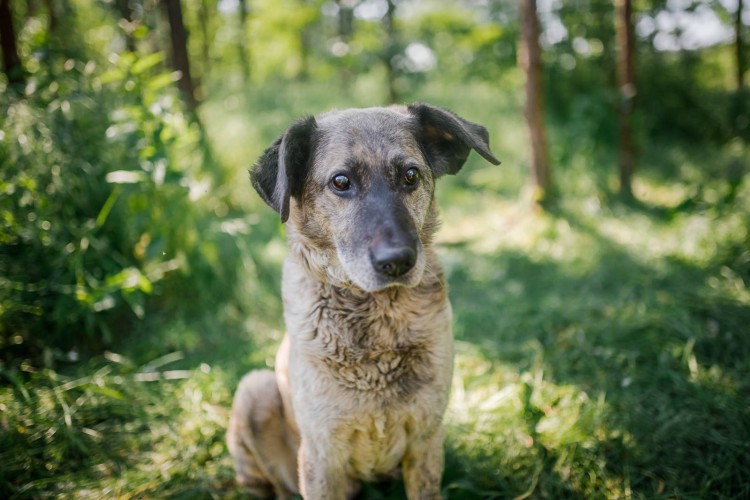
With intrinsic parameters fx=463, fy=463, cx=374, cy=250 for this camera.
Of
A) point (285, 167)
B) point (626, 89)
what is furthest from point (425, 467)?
point (626, 89)

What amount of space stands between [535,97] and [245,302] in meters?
4.69

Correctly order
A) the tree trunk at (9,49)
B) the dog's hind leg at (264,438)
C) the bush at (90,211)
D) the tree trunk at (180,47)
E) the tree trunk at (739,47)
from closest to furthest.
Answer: the dog's hind leg at (264,438) < the bush at (90,211) < the tree trunk at (9,49) < the tree trunk at (180,47) < the tree trunk at (739,47)

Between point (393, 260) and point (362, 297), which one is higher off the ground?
point (393, 260)

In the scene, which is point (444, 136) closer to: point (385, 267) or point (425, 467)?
point (385, 267)

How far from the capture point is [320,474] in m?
2.06

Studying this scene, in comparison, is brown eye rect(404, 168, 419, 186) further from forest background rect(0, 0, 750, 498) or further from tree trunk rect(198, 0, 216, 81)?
tree trunk rect(198, 0, 216, 81)

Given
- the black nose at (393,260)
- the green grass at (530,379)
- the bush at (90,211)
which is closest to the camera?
the black nose at (393,260)

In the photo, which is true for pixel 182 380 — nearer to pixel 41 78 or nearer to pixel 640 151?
pixel 41 78

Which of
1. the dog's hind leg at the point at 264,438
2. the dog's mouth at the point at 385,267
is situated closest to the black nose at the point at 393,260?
the dog's mouth at the point at 385,267

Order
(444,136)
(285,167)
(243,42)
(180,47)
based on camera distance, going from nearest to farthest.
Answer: (285,167)
(444,136)
(180,47)
(243,42)

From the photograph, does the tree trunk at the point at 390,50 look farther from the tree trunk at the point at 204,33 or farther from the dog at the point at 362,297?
the tree trunk at the point at 204,33

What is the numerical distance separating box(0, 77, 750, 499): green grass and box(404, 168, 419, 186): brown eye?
157 centimetres

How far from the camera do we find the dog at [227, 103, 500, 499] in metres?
1.99

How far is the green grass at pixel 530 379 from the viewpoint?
2.64 metres
